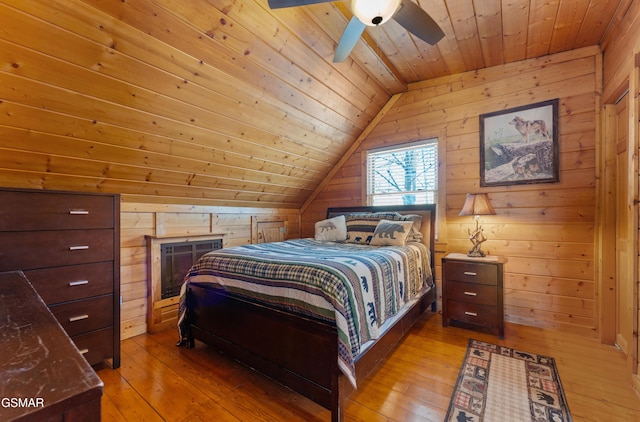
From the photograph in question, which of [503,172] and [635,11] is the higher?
[635,11]

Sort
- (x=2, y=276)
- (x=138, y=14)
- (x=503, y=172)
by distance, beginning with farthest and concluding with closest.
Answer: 1. (x=503, y=172)
2. (x=138, y=14)
3. (x=2, y=276)

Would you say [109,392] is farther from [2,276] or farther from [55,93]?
[55,93]

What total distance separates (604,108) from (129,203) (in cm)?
430

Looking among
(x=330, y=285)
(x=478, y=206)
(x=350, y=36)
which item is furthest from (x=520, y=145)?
(x=330, y=285)

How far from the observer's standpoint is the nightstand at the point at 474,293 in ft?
8.12

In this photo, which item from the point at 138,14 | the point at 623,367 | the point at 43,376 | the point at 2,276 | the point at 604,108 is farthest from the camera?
the point at 604,108

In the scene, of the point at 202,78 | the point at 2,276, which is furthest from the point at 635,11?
the point at 2,276

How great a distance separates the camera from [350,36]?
1824 millimetres

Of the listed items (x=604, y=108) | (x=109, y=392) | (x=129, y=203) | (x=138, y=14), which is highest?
(x=138, y=14)

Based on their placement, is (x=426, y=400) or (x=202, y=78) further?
(x=202, y=78)

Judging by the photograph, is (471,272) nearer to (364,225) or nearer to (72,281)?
(364,225)

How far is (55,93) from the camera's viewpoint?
169 centimetres

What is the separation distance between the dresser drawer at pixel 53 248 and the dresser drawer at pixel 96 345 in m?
0.51

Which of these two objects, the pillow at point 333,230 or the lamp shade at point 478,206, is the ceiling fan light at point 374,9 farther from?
the pillow at point 333,230
